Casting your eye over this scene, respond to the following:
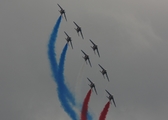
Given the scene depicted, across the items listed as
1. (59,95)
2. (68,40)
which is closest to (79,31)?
(68,40)

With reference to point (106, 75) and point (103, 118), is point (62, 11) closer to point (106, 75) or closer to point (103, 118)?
point (106, 75)

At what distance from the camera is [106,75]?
117812 mm

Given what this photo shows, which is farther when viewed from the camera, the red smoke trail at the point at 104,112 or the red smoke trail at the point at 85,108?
the red smoke trail at the point at 104,112

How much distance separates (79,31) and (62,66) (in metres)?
14.3

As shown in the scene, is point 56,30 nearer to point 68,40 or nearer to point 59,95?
point 68,40

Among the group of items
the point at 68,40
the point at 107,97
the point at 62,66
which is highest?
the point at 68,40

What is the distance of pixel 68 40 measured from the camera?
115188 mm

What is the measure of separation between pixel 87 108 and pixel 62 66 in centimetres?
1555

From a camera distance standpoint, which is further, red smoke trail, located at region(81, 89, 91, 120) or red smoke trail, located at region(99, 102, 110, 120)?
red smoke trail, located at region(99, 102, 110, 120)

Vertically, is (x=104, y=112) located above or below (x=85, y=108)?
below

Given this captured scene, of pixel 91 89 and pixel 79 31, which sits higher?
pixel 79 31

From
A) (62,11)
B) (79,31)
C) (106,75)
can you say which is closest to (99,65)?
(106,75)

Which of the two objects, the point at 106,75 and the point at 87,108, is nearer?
the point at 87,108

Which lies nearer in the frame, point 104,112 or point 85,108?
point 85,108
